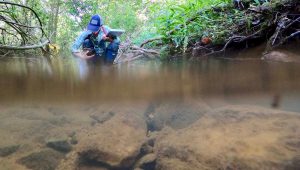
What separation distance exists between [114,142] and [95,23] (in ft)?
8.05

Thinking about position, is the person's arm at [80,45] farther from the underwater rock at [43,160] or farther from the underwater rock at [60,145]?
the underwater rock at [43,160]

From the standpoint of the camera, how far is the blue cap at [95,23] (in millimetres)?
5161

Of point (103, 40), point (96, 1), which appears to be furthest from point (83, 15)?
point (103, 40)

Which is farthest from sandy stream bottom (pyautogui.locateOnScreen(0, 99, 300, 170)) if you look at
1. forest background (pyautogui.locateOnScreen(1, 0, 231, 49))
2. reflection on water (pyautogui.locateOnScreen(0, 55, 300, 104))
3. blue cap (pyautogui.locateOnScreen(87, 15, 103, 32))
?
forest background (pyautogui.locateOnScreen(1, 0, 231, 49))

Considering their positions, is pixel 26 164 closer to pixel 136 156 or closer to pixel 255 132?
pixel 136 156

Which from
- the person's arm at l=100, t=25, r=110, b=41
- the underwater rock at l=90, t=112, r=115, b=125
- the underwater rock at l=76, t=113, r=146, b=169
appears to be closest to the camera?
the underwater rock at l=76, t=113, r=146, b=169

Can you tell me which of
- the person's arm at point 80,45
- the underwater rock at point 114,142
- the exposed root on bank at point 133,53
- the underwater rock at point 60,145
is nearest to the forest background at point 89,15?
the exposed root on bank at point 133,53

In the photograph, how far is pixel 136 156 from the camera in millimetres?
3287

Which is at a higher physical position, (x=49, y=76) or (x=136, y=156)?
(x=49, y=76)

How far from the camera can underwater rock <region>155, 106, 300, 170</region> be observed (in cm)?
274

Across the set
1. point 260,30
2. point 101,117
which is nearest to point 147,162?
point 101,117

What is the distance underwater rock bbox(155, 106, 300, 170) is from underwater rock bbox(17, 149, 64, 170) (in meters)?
1.07

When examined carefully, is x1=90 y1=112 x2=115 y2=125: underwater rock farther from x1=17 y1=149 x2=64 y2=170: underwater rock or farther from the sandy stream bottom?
x1=17 y1=149 x2=64 y2=170: underwater rock

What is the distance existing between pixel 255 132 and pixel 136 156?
1.25 meters
